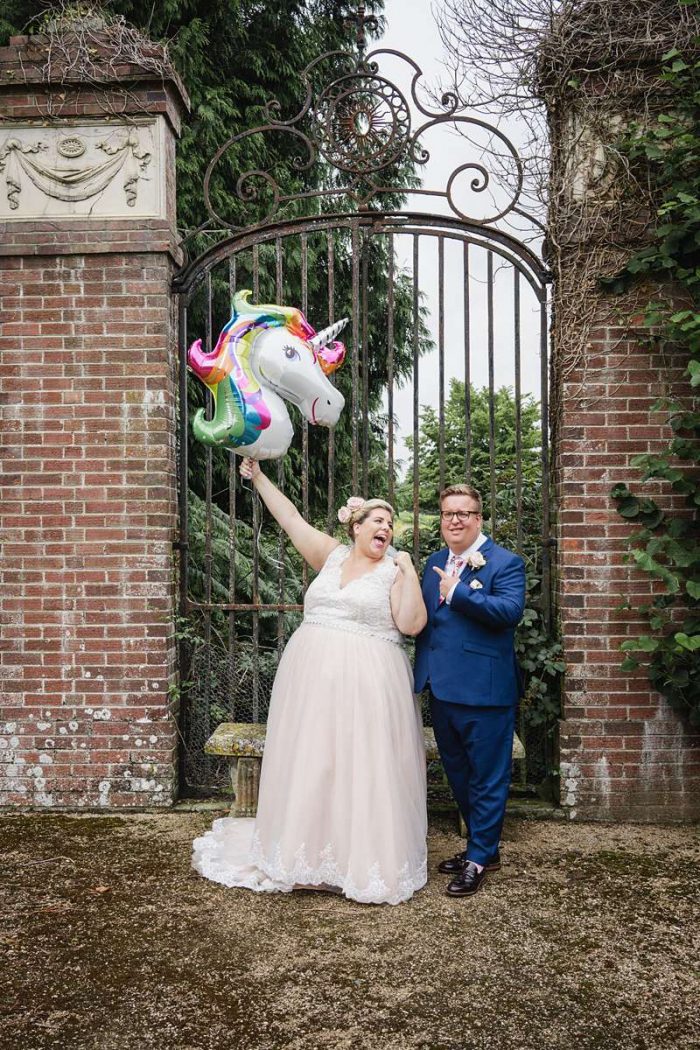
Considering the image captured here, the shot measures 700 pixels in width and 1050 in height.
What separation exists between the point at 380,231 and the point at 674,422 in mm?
1917

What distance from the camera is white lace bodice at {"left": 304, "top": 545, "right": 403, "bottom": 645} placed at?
3652 mm

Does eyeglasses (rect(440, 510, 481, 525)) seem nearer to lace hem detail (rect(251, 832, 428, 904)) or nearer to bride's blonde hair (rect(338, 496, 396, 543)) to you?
bride's blonde hair (rect(338, 496, 396, 543))

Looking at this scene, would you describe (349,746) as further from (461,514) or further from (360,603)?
(461,514)

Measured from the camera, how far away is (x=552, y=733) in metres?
4.67

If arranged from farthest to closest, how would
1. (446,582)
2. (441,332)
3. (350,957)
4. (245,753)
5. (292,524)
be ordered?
1. (441,332)
2. (245,753)
3. (292,524)
4. (446,582)
5. (350,957)

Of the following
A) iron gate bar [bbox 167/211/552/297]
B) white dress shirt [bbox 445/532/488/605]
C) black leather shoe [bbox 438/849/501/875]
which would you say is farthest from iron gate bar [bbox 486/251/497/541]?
black leather shoe [bbox 438/849/501/875]

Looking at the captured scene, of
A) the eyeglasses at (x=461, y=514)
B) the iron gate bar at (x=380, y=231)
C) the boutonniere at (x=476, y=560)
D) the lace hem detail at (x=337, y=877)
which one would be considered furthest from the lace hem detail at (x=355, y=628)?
the iron gate bar at (x=380, y=231)

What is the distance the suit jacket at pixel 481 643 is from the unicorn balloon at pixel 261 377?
1.04 metres

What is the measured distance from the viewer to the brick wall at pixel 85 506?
4625 mm

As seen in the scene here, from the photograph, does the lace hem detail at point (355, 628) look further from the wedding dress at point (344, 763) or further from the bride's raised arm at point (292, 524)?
the bride's raised arm at point (292, 524)

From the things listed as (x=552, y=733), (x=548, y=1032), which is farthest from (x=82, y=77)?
(x=548, y=1032)

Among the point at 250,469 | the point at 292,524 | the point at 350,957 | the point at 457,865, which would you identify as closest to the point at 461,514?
the point at 292,524

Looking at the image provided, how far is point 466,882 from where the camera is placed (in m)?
3.58

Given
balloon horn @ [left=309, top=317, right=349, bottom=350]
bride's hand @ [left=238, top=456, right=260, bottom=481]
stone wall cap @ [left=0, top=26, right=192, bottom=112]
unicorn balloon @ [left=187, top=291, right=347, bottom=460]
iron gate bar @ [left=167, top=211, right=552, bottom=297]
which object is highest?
stone wall cap @ [left=0, top=26, right=192, bottom=112]
